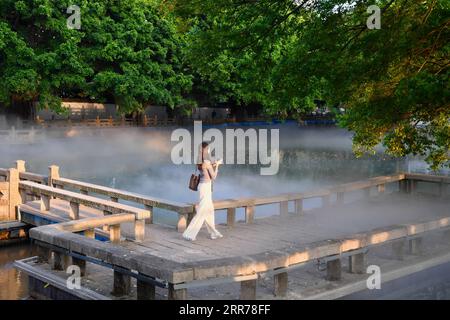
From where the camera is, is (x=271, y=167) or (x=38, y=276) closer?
(x=38, y=276)

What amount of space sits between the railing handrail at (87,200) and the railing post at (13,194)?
0.16 metres

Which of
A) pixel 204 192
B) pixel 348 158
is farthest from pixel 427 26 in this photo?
pixel 348 158

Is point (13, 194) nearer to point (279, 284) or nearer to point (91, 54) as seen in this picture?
point (279, 284)

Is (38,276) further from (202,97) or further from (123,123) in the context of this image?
(202,97)

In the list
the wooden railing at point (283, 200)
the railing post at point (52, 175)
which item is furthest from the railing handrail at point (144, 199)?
the wooden railing at point (283, 200)

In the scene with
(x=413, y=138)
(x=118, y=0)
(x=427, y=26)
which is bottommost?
(x=413, y=138)

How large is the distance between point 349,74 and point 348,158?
31788 millimetres

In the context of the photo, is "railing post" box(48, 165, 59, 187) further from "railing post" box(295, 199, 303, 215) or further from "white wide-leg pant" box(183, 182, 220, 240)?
"railing post" box(295, 199, 303, 215)

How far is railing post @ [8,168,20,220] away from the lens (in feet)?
49.9

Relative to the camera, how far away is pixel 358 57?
11430mm

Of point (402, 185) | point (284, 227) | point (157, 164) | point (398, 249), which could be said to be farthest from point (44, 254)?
point (157, 164)

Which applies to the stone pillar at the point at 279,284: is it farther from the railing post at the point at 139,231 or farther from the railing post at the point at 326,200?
the railing post at the point at 326,200

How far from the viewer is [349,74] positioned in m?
10.9

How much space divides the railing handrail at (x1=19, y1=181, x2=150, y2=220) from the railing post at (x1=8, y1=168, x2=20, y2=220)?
16cm
